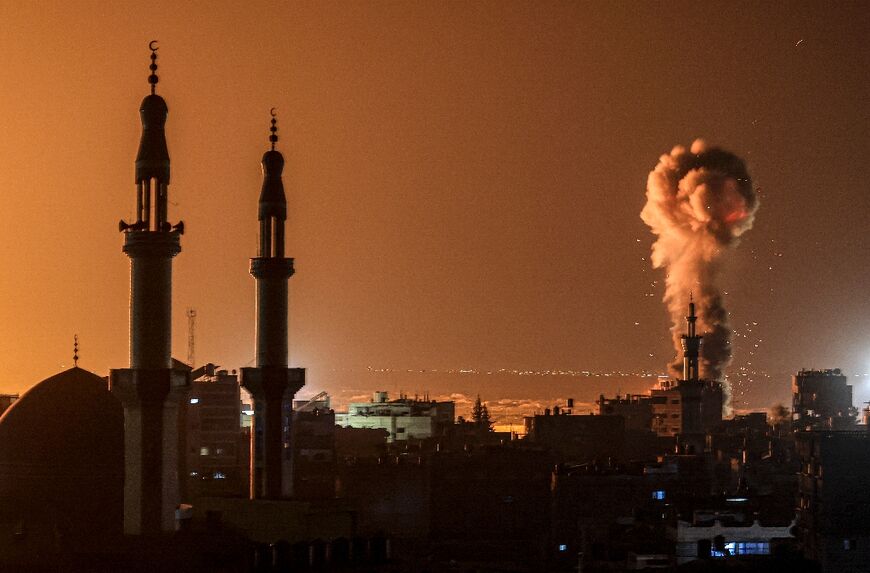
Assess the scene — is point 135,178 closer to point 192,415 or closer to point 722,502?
point 722,502

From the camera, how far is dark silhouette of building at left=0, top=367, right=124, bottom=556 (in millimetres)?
74812

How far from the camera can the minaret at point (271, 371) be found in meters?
86.7

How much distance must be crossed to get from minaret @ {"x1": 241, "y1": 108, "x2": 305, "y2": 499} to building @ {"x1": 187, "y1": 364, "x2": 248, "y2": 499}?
142ft

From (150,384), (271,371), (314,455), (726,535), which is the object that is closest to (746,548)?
(726,535)

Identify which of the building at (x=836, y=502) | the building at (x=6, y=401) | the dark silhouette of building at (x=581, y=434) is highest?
the building at (x=6, y=401)

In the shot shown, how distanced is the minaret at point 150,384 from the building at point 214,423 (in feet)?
187

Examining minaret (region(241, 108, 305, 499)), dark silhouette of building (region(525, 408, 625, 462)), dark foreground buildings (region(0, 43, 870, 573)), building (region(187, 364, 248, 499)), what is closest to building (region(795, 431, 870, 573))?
dark foreground buildings (region(0, 43, 870, 573))

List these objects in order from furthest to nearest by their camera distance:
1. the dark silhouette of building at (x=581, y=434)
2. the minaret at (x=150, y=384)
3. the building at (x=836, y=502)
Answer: the dark silhouette of building at (x=581, y=434), the building at (x=836, y=502), the minaret at (x=150, y=384)

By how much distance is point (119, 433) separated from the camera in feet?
250

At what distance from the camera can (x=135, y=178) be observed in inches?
2921

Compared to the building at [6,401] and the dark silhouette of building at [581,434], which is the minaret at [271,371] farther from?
the dark silhouette of building at [581,434]

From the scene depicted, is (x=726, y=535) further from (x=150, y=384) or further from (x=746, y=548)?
(x=150, y=384)

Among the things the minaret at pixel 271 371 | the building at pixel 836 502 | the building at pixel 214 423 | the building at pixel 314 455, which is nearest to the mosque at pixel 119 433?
the minaret at pixel 271 371

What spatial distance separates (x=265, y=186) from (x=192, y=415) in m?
62.1
